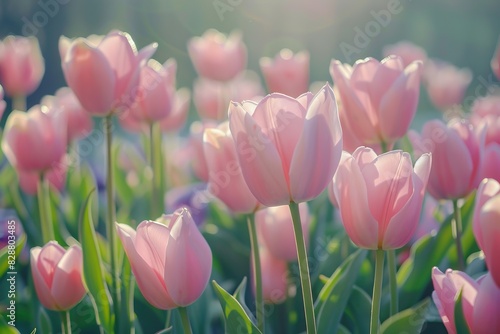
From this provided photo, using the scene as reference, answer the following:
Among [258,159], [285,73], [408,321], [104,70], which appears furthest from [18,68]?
[408,321]

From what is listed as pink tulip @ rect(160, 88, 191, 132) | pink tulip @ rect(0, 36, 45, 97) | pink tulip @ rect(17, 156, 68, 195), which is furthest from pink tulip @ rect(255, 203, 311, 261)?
pink tulip @ rect(0, 36, 45, 97)

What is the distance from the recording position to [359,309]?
0.90 metres

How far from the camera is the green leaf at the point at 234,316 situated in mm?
730

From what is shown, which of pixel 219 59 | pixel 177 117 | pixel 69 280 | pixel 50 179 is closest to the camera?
pixel 69 280

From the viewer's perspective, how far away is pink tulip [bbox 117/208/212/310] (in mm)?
713

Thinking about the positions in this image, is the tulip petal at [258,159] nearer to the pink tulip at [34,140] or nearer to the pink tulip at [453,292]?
the pink tulip at [453,292]

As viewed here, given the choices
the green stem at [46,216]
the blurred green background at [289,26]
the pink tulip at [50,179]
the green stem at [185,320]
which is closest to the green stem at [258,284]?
the green stem at [185,320]

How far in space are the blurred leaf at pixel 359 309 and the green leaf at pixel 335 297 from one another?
0.20ft

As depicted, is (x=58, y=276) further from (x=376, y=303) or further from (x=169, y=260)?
(x=376, y=303)

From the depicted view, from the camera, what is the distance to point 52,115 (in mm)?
1154

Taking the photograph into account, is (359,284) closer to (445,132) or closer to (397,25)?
(445,132)

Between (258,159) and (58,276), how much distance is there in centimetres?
31

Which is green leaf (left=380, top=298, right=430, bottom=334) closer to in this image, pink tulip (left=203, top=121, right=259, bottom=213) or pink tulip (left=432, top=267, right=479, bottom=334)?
pink tulip (left=432, top=267, right=479, bottom=334)

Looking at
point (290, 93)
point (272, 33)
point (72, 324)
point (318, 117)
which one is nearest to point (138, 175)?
point (290, 93)
